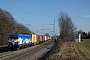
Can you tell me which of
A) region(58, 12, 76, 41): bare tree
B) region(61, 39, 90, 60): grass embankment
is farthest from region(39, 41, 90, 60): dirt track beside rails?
region(58, 12, 76, 41): bare tree

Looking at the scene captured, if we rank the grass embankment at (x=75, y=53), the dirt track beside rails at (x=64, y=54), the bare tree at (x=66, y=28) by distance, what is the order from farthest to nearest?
the bare tree at (x=66, y=28), the grass embankment at (x=75, y=53), the dirt track beside rails at (x=64, y=54)

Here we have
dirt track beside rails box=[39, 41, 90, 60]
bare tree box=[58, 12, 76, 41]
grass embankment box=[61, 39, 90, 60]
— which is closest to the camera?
dirt track beside rails box=[39, 41, 90, 60]

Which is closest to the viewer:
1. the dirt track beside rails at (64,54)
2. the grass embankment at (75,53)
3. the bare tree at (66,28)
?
the dirt track beside rails at (64,54)

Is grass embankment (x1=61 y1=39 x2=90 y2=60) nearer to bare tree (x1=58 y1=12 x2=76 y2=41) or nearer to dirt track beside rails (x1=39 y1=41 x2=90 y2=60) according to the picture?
dirt track beside rails (x1=39 y1=41 x2=90 y2=60)

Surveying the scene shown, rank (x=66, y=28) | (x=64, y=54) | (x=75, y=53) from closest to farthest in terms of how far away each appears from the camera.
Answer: (x=64, y=54) → (x=75, y=53) → (x=66, y=28)

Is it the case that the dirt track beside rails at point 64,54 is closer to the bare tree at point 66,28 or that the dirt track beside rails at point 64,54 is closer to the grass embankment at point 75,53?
the grass embankment at point 75,53

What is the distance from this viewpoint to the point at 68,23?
78.8 metres

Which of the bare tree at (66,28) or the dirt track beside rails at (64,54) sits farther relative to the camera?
the bare tree at (66,28)

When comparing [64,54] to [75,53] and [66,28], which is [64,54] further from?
[66,28]

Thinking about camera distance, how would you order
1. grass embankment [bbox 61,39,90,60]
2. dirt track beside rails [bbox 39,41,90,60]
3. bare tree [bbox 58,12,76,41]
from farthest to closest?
bare tree [bbox 58,12,76,41] → grass embankment [bbox 61,39,90,60] → dirt track beside rails [bbox 39,41,90,60]

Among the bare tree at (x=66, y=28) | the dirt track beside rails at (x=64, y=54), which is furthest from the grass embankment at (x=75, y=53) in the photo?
the bare tree at (x=66, y=28)

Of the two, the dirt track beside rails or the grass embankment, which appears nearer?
the dirt track beside rails

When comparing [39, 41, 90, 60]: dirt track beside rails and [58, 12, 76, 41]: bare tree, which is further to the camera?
[58, 12, 76, 41]: bare tree

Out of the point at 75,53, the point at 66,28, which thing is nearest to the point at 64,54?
the point at 75,53
